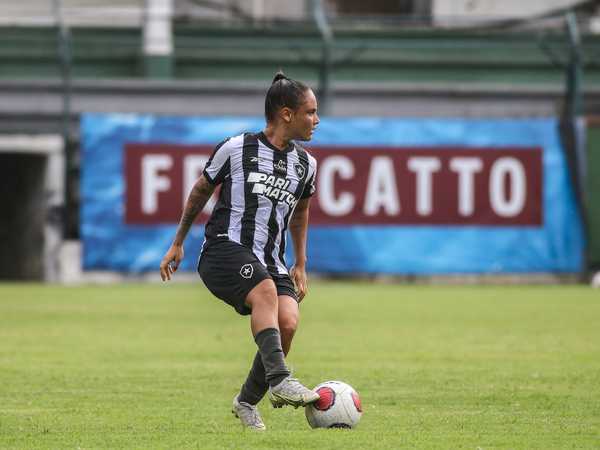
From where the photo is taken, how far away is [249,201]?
26.1ft

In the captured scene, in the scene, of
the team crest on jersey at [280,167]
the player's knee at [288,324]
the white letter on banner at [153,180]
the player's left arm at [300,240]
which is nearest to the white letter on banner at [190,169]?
the white letter on banner at [153,180]

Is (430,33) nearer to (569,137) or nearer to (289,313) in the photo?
(569,137)

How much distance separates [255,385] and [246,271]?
693 millimetres

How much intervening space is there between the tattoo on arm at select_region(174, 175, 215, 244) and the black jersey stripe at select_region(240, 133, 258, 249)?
237 millimetres

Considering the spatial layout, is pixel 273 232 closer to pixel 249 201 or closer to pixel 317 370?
pixel 249 201

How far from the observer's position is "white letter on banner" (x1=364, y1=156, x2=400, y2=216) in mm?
26281

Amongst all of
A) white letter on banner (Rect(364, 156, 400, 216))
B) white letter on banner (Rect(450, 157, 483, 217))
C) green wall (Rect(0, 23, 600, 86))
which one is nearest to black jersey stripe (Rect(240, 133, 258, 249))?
white letter on banner (Rect(364, 156, 400, 216))

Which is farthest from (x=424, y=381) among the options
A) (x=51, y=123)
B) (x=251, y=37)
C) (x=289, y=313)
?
(x=251, y=37)

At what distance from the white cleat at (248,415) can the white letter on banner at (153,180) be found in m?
17.7

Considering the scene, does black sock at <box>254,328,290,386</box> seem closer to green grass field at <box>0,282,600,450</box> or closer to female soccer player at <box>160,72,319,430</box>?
female soccer player at <box>160,72,319,430</box>

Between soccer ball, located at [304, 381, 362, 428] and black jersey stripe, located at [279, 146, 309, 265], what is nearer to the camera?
soccer ball, located at [304, 381, 362, 428]

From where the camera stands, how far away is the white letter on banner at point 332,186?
85.6 feet

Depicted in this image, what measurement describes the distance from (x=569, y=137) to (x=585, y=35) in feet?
15.8

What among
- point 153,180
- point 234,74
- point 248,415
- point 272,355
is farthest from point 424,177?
point 272,355
